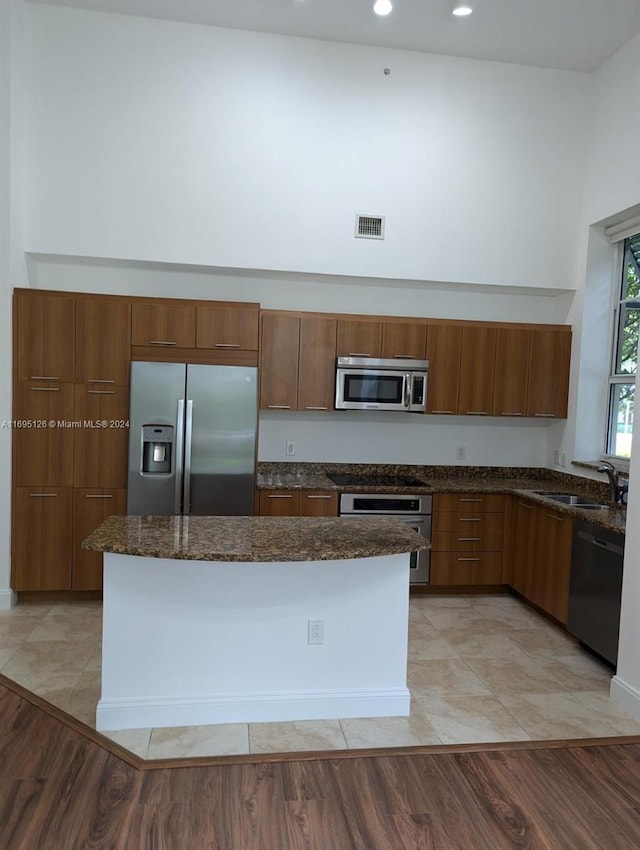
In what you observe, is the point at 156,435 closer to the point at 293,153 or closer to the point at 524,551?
the point at 293,153

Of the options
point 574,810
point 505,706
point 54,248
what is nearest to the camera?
point 574,810

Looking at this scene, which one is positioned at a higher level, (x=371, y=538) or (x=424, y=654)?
(x=371, y=538)

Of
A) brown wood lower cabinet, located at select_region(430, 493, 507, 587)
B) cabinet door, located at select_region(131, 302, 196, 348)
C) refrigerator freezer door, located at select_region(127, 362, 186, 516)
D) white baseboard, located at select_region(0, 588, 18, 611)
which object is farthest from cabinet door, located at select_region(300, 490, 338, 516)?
white baseboard, located at select_region(0, 588, 18, 611)

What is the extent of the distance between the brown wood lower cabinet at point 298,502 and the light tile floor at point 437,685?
0.99m

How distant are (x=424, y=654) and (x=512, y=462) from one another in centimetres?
223

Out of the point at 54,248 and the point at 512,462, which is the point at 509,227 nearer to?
the point at 512,462

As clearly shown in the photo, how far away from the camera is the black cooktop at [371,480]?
471cm

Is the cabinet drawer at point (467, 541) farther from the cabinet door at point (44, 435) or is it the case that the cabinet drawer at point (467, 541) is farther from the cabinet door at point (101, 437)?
the cabinet door at point (44, 435)

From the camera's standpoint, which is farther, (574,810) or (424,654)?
(424,654)

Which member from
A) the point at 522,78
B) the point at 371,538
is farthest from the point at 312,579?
the point at 522,78

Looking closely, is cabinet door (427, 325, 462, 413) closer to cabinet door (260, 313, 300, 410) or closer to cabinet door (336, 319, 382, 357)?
cabinet door (336, 319, 382, 357)

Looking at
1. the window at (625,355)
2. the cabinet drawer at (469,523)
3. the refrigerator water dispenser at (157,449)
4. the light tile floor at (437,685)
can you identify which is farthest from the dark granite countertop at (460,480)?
the light tile floor at (437,685)

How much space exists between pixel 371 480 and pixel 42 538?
2.47m

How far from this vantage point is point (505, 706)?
3123 millimetres
